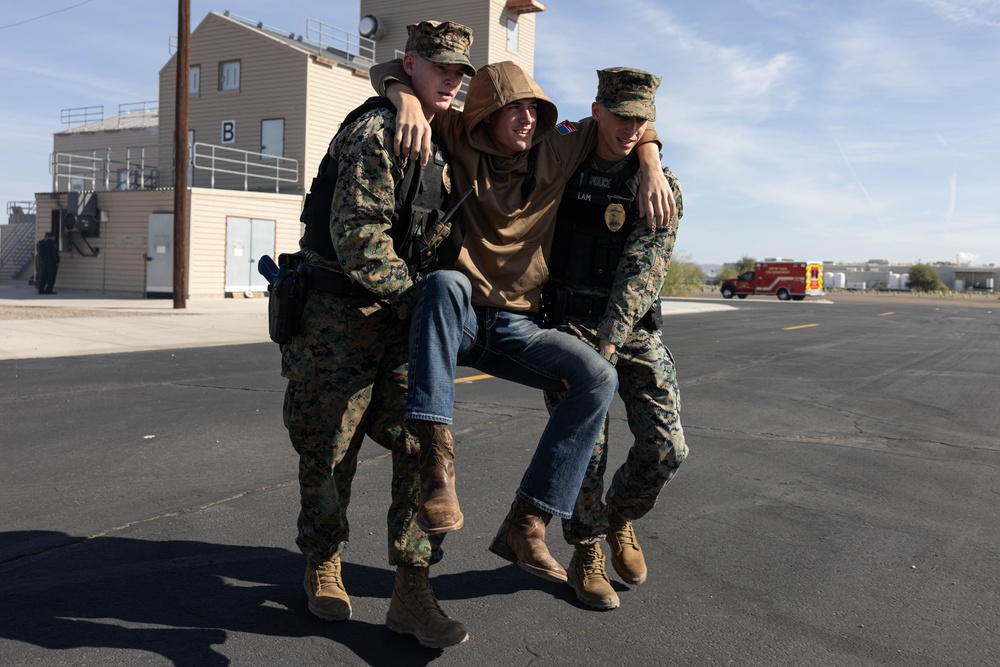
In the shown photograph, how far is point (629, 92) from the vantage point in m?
3.46

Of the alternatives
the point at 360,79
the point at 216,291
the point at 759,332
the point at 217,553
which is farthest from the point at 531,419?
the point at 360,79

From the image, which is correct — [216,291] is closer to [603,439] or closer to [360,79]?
[360,79]

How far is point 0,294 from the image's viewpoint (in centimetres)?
2573

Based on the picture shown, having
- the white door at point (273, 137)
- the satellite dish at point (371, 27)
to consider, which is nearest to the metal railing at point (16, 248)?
the white door at point (273, 137)

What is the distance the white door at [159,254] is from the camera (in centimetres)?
2642

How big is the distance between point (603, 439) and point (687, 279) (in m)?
50.8

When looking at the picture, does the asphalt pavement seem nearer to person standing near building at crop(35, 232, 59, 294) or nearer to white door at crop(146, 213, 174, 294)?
white door at crop(146, 213, 174, 294)

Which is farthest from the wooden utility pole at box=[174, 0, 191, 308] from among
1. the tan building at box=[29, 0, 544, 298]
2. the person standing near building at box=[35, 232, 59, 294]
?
the person standing near building at box=[35, 232, 59, 294]

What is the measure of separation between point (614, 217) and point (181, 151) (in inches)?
750

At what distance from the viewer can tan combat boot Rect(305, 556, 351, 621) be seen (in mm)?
3250

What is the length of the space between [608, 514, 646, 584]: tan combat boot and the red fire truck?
4648cm

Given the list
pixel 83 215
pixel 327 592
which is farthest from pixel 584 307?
pixel 83 215

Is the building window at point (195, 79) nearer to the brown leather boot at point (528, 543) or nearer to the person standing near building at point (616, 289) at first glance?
the person standing near building at point (616, 289)

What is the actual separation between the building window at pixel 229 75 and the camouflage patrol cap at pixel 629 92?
3063cm
